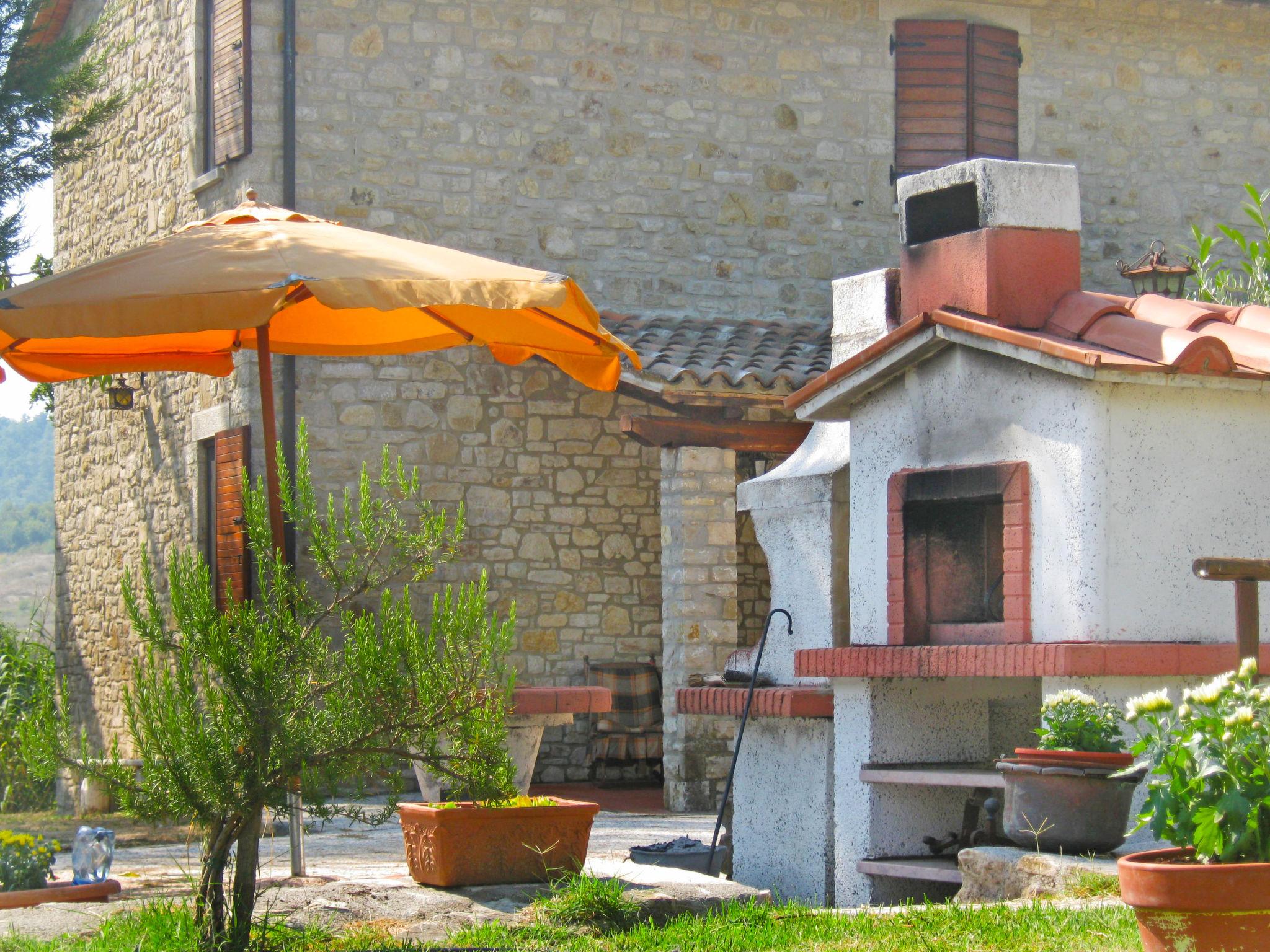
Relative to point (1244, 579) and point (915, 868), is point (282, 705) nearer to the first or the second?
point (915, 868)

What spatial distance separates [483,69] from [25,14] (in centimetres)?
326

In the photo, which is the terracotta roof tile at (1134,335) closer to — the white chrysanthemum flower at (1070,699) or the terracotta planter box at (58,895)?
the white chrysanthemum flower at (1070,699)

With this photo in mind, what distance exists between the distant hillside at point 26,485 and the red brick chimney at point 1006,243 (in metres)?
49.2

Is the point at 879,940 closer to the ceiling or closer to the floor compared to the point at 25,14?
closer to the floor

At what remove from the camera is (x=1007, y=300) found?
6465 millimetres

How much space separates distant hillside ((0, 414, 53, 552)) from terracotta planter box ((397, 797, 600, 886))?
49758mm

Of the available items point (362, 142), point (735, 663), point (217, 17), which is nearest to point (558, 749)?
point (735, 663)

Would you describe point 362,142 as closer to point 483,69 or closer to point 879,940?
point 483,69

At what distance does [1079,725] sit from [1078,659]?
0.26 metres

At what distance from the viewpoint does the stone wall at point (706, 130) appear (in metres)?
11.7

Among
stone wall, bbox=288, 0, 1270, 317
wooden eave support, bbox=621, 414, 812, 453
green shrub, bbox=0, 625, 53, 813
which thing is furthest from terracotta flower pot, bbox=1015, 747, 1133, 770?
green shrub, bbox=0, 625, 53, 813

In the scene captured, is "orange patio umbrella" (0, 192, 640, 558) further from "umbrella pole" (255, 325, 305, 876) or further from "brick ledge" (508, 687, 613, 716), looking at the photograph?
"brick ledge" (508, 687, 613, 716)

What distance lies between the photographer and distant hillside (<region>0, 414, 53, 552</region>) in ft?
175

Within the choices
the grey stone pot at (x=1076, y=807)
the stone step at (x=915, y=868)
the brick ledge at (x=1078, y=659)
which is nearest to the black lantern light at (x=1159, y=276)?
the brick ledge at (x=1078, y=659)
